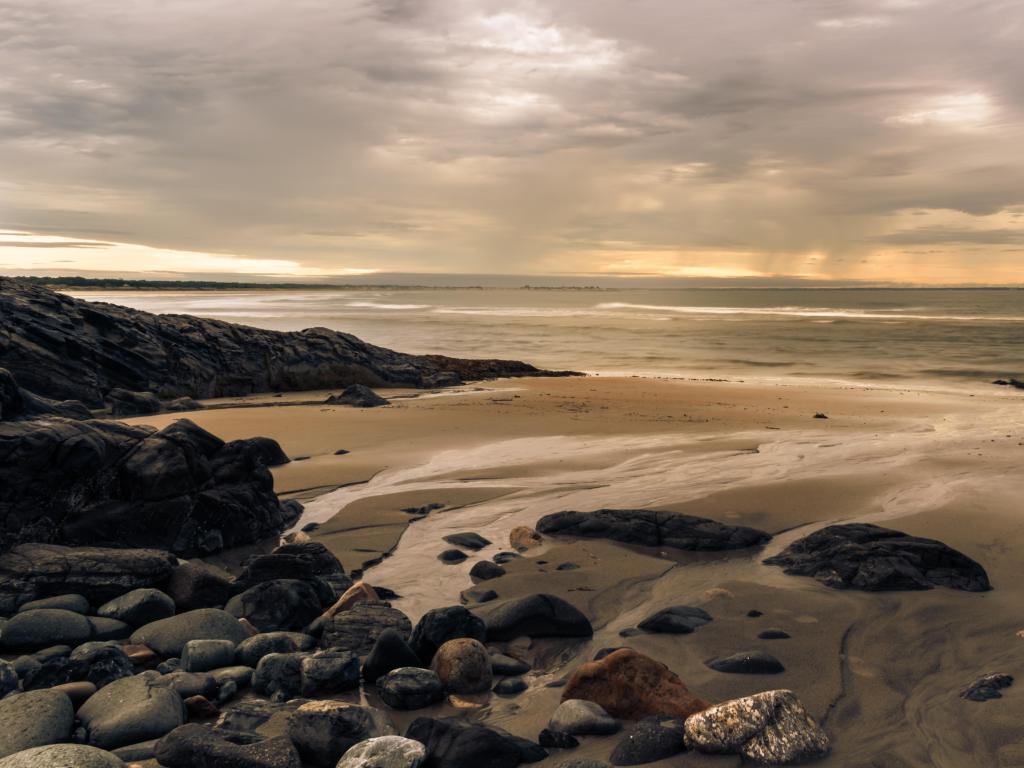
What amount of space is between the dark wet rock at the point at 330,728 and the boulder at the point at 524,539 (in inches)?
123

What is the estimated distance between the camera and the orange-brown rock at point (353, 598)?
5383mm

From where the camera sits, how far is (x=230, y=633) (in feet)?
16.3

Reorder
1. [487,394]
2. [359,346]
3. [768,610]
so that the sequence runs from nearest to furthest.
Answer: [768,610] → [487,394] → [359,346]

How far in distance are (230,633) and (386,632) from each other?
104 centimetres

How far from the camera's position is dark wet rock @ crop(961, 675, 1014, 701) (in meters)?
4.19

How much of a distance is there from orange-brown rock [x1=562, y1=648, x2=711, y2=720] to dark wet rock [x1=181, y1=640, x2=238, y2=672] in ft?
6.62

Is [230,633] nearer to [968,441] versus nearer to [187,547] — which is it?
[187,547]

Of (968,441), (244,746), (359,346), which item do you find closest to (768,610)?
(244,746)

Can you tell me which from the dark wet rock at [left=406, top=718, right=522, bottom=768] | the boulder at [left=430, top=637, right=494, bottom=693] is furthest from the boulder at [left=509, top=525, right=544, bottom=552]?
the dark wet rock at [left=406, top=718, right=522, bottom=768]

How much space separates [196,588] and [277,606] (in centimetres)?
71

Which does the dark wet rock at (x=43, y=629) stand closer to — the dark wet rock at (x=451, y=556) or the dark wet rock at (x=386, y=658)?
the dark wet rock at (x=386, y=658)

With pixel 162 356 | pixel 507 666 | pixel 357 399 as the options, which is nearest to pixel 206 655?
pixel 507 666

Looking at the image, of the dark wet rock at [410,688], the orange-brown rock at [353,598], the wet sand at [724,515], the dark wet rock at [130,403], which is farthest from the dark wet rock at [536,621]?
the dark wet rock at [130,403]

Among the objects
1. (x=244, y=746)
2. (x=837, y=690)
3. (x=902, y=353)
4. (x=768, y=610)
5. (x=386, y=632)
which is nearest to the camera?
(x=244, y=746)
